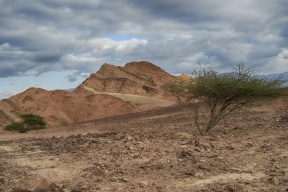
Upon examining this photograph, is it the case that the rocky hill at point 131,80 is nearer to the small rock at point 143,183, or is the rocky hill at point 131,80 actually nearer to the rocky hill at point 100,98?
the rocky hill at point 100,98

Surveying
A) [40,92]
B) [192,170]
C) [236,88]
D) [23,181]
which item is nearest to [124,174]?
[192,170]

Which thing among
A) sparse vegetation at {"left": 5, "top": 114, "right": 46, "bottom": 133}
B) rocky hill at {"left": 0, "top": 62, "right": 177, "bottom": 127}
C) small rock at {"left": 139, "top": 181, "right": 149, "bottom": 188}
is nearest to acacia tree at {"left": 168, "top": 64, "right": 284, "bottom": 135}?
small rock at {"left": 139, "top": 181, "right": 149, "bottom": 188}

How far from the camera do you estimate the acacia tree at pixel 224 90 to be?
1789cm

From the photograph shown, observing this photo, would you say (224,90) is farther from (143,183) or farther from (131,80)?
(131,80)

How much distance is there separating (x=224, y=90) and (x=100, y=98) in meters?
48.0

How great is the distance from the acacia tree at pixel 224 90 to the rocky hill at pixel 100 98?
117 ft

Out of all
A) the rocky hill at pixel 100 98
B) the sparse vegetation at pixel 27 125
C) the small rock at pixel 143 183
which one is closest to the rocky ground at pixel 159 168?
the small rock at pixel 143 183

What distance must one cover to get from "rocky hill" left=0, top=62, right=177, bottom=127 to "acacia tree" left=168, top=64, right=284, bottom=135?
117ft

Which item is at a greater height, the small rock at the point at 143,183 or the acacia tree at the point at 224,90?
the acacia tree at the point at 224,90

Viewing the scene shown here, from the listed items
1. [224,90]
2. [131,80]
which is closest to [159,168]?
[224,90]

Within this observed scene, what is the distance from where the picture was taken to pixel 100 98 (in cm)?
6488

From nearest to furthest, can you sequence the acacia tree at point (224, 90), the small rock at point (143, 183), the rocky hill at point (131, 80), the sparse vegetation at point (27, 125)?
the small rock at point (143, 183) < the acacia tree at point (224, 90) < the sparse vegetation at point (27, 125) < the rocky hill at point (131, 80)

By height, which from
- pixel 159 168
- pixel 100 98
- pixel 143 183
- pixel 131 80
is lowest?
pixel 143 183

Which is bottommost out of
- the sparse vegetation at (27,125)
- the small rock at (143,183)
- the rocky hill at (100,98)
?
the small rock at (143,183)
